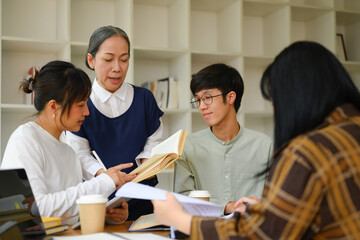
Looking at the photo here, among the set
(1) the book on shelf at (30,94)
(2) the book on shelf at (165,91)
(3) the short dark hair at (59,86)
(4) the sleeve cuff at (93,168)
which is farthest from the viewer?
(2) the book on shelf at (165,91)

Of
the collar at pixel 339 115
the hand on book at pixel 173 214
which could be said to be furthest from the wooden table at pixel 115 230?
the collar at pixel 339 115

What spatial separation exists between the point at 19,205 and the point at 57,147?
1.70 feet

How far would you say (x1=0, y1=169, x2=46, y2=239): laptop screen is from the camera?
1.09 metres

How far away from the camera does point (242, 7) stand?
11.9ft

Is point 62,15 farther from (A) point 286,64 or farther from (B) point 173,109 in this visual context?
(A) point 286,64

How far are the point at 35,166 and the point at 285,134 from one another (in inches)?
33.4

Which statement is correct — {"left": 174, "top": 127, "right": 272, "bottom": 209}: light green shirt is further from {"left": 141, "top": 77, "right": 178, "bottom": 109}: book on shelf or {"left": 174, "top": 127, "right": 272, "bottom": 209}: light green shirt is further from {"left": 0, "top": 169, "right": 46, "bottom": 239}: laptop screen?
{"left": 141, "top": 77, "right": 178, "bottom": 109}: book on shelf

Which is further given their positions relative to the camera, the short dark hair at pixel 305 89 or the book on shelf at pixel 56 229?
the book on shelf at pixel 56 229

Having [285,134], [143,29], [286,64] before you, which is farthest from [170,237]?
[143,29]

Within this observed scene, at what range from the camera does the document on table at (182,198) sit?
1.13 metres

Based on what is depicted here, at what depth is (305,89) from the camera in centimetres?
96

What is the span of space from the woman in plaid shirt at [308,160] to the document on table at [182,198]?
0.09 metres

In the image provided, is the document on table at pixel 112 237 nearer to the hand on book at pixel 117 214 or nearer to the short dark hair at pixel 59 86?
the hand on book at pixel 117 214

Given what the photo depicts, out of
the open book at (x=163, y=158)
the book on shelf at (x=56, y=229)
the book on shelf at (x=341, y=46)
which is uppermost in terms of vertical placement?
the book on shelf at (x=341, y=46)
